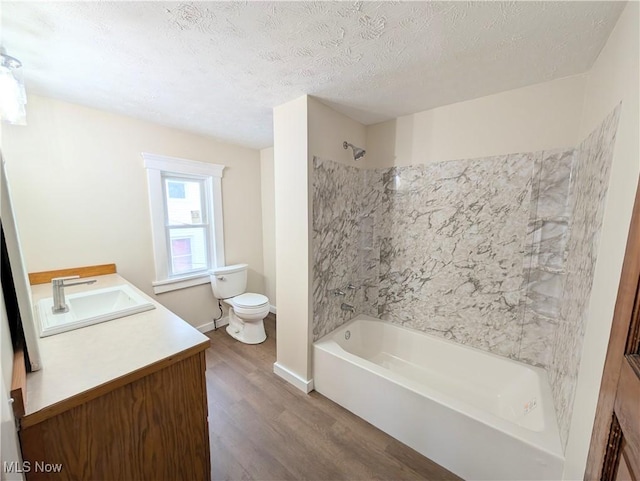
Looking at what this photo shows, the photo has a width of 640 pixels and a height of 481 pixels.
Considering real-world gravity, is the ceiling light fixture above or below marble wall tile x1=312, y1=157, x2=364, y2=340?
above

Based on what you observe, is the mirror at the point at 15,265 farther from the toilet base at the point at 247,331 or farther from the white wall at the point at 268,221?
the white wall at the point at 268,221

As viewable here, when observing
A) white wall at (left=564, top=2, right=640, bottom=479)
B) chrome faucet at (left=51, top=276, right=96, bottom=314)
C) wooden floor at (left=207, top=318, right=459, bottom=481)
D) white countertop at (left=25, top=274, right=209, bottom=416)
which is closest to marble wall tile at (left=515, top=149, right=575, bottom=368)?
white wall at (left=564, top=2, right=640, bottom=479)

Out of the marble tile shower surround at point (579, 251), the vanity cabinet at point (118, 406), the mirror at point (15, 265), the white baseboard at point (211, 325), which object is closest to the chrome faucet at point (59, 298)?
the vanity cabinet at point (118, 406)

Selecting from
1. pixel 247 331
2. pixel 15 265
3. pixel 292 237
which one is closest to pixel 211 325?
pixel 247 331

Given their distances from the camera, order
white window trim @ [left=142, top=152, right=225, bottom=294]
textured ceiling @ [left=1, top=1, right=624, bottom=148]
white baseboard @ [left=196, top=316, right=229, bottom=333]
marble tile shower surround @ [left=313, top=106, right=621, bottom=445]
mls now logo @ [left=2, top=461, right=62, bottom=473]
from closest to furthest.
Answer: mls now logo @ [left=2, top=461, right=62, bottom=473] → textured ceiling @ [left=1, top=1, right=624, bottom=148] → marble tile shower surround @ [left=313, top=106, right=621, bottom=445] → white window trim @ [left=142, top=152, right=225, bottom=294] → white baseboard @ [left=196, top=316, right=229, bottom=333]

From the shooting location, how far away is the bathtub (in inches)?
48.5

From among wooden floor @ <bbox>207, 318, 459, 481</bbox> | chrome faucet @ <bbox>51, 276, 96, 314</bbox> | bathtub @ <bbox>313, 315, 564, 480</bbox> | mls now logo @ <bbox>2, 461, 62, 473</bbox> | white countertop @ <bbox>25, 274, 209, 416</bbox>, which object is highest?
chrome faucet @ <bbox>51, 276, 96, 314</bbox>

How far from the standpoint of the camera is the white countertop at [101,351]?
0.85 metres

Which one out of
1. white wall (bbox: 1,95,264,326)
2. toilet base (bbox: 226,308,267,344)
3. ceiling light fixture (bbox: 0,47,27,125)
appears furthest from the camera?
toilet base (bbox: 226,308,267,344)

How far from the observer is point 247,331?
8.82 ft

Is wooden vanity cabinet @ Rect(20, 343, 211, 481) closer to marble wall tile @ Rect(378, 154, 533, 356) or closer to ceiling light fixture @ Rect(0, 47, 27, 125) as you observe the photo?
ceiling light fixture @ Rect(0, 47, 27, 125)

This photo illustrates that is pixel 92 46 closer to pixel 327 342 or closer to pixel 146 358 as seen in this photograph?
pixel 146 358

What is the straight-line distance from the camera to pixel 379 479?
1343 millimetres

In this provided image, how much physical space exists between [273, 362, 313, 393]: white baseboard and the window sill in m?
1.28
